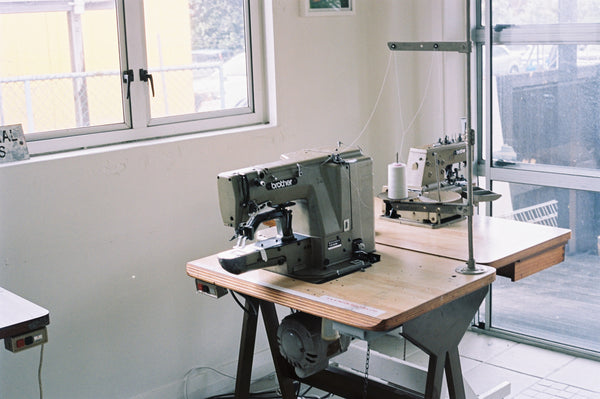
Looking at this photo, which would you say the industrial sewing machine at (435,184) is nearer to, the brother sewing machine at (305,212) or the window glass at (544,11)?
the brother sewing machine at (305,212)

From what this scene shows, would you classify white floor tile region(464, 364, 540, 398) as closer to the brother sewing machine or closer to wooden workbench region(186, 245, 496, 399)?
wooden workbench region(186, 245, 496, 399)

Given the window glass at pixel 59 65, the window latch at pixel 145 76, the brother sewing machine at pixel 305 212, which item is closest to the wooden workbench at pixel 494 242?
the brother sewing machine at pixel 305 212

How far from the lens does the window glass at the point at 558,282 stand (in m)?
4.00

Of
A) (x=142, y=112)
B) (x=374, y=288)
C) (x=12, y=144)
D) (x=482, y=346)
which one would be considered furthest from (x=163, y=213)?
(x=482, y=346)

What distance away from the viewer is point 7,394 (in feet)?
10.3

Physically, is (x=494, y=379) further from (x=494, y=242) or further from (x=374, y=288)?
(x=374, y=288)

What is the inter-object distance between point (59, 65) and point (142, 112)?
389 mm

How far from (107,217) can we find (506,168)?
2.01 metres

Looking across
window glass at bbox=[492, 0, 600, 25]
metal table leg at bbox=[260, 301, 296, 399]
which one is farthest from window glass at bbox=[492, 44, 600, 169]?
metal table leg at bbox=[260, 301, 296, 399]

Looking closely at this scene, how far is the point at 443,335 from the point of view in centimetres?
268

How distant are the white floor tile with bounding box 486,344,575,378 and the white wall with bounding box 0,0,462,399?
107cm

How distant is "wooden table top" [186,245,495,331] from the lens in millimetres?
2416

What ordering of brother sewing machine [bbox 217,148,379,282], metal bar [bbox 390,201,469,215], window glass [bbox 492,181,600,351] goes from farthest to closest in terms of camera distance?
window glass [bbox 492,181,600,351] < metal bar [bbox 390,201,469,215] < brother sewing machine [bbox 217,148,379,282]

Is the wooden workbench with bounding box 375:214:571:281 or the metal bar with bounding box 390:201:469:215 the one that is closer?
the metal bar with bounding box 390:201:469:215
